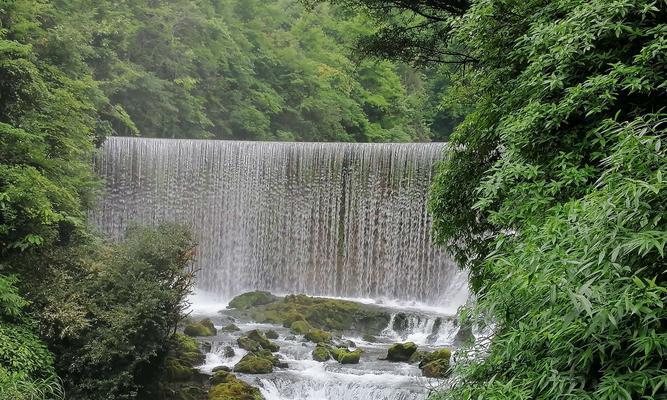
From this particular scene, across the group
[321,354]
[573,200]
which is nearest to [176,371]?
[321,354]

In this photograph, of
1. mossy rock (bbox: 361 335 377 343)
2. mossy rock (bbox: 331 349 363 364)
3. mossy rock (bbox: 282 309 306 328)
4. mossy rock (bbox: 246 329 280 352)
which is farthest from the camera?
mossy rock (bbox: 282 309 306 328)

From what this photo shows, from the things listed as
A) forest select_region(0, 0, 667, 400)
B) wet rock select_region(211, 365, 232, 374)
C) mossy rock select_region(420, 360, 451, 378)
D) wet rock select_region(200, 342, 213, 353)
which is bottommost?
wet rock select_region(211, 365, 232, 374)

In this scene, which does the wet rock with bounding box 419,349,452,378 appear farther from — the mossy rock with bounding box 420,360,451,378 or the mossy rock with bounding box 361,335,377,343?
the mossy rock with bounding box 361,335,377,343

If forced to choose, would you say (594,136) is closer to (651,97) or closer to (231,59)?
(651,97)

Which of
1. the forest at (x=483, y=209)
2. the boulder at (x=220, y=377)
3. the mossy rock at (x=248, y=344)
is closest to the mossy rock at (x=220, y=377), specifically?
the boulder at (x=220, y=377)

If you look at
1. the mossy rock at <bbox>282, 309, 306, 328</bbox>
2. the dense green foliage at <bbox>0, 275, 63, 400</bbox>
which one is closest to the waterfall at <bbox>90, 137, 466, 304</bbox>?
the mossy rock at <bbox>282, 309, 306, 328</bbox>

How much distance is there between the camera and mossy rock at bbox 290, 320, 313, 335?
12890 millimetres

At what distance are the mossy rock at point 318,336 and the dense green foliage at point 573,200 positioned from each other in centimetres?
706

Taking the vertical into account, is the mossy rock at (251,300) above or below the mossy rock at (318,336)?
below

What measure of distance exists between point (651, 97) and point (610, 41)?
488 millimetres

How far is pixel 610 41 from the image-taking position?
3.90 m

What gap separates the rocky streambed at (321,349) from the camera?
32.0ft

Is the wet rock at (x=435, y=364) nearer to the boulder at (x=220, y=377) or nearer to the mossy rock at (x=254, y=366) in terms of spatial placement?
the mossy rock at (x=254, y=366)

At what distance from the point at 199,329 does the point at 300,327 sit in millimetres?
2231
